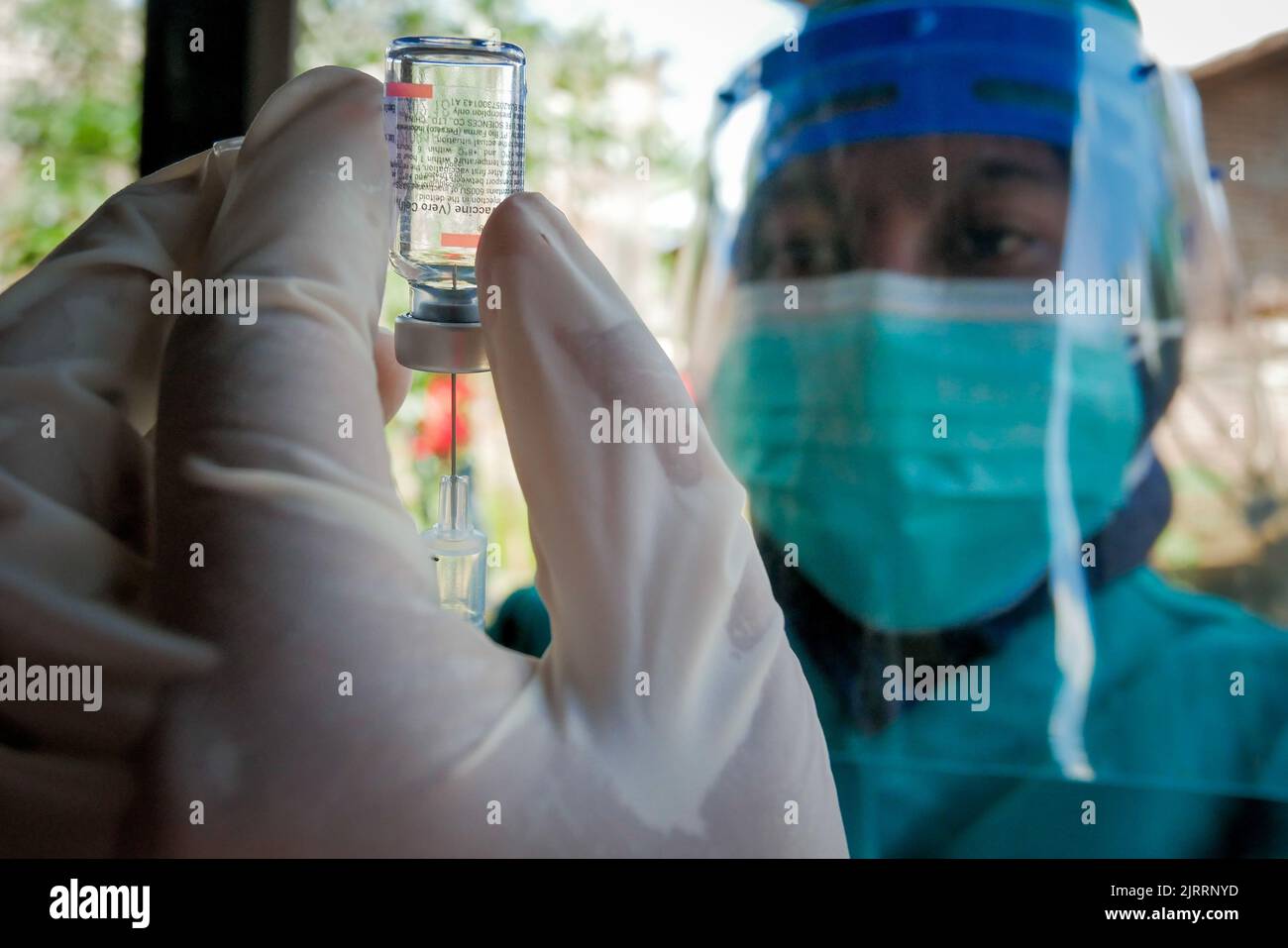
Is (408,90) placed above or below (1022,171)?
below

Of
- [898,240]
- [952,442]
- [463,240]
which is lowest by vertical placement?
[952,442]

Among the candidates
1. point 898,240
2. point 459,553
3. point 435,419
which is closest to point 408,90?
point 459,553

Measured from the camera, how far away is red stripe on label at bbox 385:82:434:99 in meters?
0.61

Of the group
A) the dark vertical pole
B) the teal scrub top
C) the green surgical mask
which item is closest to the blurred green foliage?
the dark vertical pole

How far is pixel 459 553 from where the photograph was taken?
24.6 inches

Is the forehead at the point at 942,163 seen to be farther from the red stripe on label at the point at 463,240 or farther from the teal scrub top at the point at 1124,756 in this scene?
the red stripe on label at the point at 463,240

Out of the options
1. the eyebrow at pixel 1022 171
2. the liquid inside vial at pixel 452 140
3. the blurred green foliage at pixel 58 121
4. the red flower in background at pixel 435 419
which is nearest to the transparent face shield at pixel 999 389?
the eyebrow at pixel 1022 171

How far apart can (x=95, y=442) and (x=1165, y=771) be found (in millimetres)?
1204

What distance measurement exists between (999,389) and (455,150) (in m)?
0.80

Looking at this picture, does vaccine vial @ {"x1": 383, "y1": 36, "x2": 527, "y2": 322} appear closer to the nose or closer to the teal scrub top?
the nose

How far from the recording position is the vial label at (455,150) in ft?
2.04

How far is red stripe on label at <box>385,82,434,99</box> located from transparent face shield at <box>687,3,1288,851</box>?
70 cm

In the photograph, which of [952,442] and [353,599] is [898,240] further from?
[353,599]

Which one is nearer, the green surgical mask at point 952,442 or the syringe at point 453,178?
the syringe at point 453,178
